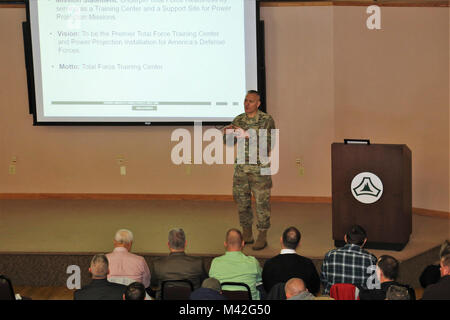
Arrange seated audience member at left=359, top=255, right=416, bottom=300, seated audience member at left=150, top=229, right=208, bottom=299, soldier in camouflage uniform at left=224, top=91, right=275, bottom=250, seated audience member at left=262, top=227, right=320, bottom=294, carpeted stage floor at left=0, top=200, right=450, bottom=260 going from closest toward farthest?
seated audience member at left=359, top=255, right=416, bottom=300 → seated audience member at left=262, top=227, right=320, bottom=294 → seated audience member at left=150, top=229, right=208, bottom=299 → soldier in camouflage uniform at left=224, top=91, right=275, bottom=250 → carpeted stage floor at left=0, top=200, right=450, bottom=260

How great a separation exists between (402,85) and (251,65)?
1.56 meters

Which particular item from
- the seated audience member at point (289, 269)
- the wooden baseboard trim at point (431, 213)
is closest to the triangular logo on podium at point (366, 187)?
the seated audience member at point (289, 269)

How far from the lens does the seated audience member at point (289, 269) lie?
188 inches

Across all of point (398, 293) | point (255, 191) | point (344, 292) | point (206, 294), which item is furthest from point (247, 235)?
point (398, 293)

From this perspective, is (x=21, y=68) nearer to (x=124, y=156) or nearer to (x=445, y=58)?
(x=124, y=156)

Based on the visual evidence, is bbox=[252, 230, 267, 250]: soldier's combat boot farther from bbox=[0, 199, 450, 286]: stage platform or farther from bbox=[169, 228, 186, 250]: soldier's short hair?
bbox=[169, 228, 186, 250]: soldier's short hair

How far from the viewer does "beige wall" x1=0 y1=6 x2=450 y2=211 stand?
7.14 meters

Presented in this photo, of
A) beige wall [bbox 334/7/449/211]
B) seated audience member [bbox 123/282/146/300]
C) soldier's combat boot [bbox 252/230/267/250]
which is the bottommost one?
soldier's combat boot [bbox 252/230/267/250]

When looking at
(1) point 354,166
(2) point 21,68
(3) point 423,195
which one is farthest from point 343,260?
(2) point 21,68

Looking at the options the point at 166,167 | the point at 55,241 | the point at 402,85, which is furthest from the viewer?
the point at 166,167

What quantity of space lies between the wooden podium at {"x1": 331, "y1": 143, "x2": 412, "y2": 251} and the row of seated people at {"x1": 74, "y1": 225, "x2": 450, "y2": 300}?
932 millimetres

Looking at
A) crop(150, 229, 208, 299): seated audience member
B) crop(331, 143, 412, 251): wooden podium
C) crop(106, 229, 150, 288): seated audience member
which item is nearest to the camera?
crop(150, 229, 208, 299): seated audience member

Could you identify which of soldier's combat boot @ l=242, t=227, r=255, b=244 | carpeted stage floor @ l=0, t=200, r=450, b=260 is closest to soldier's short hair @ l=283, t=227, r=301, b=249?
carpeted stage floor @ l=0, t=200, r=450, b=260
